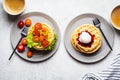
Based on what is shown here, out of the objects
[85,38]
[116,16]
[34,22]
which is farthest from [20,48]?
[116,16]

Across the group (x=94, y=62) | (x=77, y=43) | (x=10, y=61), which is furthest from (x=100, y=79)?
(x=10, y=61)

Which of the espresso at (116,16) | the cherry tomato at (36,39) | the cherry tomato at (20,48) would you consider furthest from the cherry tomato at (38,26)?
the espresso at (116,16)

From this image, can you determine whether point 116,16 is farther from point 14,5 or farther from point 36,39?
point 14,5

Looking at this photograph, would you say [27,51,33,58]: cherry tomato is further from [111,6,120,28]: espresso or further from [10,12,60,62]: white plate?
[111,6,120,28]: espresso

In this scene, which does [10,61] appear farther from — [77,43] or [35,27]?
[77,43]

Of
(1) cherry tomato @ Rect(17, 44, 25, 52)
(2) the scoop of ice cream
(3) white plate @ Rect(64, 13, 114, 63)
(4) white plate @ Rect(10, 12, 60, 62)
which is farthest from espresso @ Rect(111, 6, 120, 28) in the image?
(1) cherry tomato @ Rect(17, 44, 25, 52)

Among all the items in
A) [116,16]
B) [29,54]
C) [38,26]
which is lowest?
[29,54]

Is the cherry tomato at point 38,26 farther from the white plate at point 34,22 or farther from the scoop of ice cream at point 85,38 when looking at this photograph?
the scoop of ice cream at point 85,38
